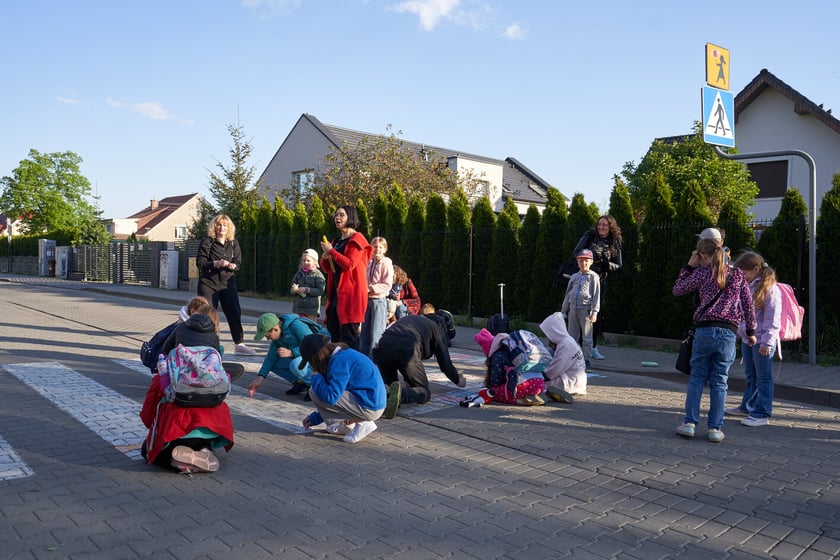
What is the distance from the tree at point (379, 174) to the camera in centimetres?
2578

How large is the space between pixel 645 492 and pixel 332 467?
7.19ft

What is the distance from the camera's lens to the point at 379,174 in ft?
84.6

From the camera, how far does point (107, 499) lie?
13.5ft

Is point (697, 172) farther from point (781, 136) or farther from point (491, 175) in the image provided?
point (491, 175)

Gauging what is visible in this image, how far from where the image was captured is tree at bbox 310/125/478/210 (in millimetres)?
25781

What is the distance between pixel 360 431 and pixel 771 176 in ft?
86.6

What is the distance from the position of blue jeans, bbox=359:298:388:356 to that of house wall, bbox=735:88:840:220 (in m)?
22.0

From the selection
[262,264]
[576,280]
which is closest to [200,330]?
[576,280]

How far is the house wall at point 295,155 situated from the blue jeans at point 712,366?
32010 millimetres

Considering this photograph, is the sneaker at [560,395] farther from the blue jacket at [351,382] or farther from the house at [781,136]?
the house at [781,136]

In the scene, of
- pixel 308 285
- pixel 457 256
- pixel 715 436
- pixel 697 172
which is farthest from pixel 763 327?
pixel 697 172

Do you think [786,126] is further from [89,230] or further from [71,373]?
[89,230]

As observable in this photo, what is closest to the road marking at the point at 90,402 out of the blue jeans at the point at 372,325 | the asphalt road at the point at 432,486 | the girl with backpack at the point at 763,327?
the asphalt road at the point at 432,486

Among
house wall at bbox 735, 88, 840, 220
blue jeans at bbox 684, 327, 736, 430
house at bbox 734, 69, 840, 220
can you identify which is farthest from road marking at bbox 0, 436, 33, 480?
house at bbox 734, 69, 840, 220
